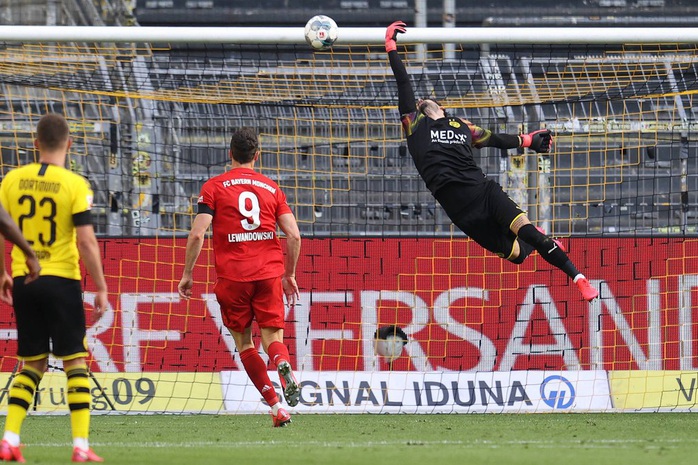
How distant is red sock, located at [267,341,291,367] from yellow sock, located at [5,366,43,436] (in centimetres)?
231

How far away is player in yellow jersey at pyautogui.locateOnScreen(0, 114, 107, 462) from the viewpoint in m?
5.61

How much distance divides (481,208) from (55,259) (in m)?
3.92

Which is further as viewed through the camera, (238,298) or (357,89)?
(357,89)

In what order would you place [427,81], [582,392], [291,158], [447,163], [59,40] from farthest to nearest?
[291,158] → [427,81] → [582,392] → [59,40] → [447,163]

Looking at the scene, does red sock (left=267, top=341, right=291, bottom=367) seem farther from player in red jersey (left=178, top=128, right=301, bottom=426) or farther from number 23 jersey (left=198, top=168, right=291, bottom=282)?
number 23 jersey (left=198, top=168, right=291, bottom=282)

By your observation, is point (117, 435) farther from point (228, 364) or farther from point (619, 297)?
point (619, 297)

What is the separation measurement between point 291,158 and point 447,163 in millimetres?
4263

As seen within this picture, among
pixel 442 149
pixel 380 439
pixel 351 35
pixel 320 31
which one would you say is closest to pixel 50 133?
pixel 380 439

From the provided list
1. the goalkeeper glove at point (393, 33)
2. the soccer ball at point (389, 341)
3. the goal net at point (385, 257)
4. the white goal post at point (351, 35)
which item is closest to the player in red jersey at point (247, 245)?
the goalkeeper glove at point (393, 33)

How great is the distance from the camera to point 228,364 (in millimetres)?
10750

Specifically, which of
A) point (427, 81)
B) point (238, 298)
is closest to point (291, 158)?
point (427, 81)

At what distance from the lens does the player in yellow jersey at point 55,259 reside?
5613 millimetres

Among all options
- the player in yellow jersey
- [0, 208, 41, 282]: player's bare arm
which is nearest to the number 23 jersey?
the player in yellow jersey

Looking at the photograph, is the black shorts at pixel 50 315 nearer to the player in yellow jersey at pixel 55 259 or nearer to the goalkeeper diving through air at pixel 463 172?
the player in yellow jersey at pixel 55 259
